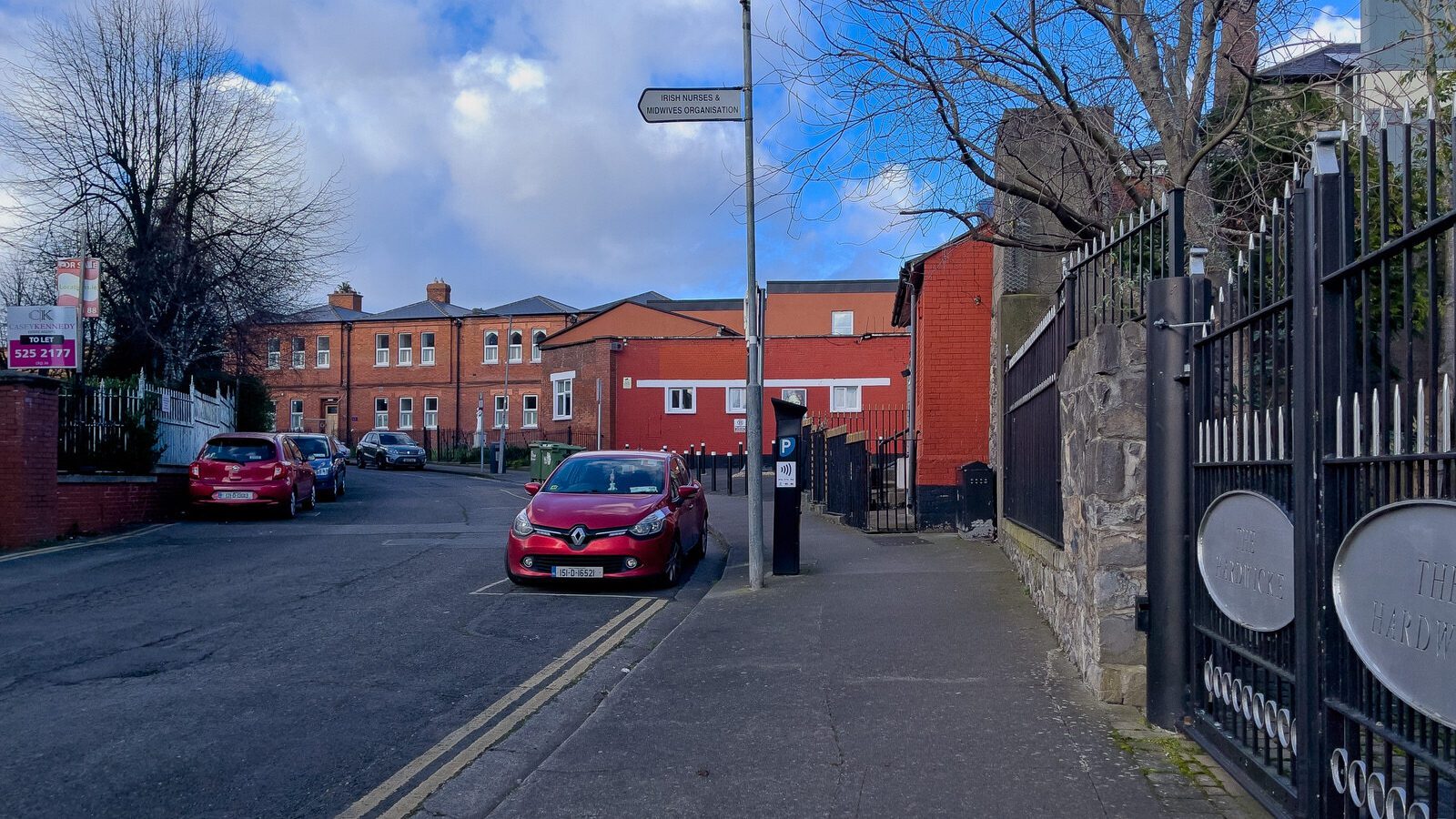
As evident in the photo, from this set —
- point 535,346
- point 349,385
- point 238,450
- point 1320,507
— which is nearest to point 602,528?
point 1320,507

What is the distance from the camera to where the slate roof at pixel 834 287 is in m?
59.4

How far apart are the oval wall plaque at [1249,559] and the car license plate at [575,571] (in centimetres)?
689

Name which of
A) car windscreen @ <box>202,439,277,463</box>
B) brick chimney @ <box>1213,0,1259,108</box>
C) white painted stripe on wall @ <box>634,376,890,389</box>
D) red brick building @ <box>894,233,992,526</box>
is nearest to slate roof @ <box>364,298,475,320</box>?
white painted stripe on wall @ <box>634,376,890,389</box>

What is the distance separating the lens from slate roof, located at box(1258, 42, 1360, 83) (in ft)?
31.4

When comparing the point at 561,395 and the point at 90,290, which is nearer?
the point at 90,290

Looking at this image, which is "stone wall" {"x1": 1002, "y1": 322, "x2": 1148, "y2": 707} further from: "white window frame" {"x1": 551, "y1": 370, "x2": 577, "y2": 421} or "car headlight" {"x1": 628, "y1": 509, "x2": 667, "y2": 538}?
"white window frame" {"x1": 551, "y1": 370, "x2": 577, "y2": 421}

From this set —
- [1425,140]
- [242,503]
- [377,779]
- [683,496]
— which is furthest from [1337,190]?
[242,503]

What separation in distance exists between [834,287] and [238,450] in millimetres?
43433

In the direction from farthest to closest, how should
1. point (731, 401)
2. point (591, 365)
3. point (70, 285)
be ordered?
1. point (591, 365)
2. point (731, 401)
3. point (70, 285)

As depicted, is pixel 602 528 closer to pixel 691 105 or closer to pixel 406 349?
pixel 691 105

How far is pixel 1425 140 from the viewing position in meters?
2.99

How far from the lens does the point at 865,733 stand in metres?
5.65

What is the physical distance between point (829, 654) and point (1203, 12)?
23.0 ft

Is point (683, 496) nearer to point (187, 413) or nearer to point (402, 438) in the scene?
point (187, 413)
